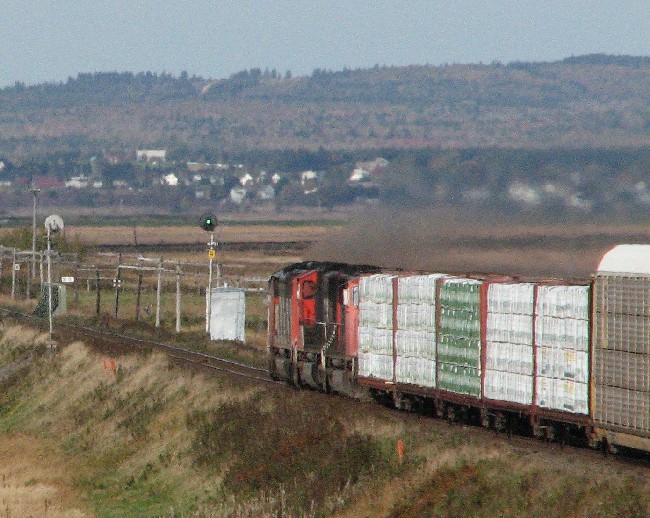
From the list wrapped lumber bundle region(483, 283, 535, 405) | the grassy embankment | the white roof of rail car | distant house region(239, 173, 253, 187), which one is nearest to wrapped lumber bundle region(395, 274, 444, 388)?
the grassy embankment

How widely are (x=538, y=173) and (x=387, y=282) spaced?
23.1 feet

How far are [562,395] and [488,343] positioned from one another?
111 inches

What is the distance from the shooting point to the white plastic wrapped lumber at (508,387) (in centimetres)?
2859

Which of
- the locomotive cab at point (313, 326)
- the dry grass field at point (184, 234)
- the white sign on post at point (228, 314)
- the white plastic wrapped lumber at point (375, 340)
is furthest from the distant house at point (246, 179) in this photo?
the white plastic wrapped lumber at point (375, 340)

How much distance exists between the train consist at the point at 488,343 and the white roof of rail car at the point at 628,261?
24 mm

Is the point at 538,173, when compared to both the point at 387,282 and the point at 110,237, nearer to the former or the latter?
the point at 387,282

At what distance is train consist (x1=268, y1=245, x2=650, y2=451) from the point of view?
1010 inches

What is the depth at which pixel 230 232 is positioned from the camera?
179125 mm

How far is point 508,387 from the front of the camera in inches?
1151

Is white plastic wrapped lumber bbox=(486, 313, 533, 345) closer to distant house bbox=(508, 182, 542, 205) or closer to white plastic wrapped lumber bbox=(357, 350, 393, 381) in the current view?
white plastic wrapped lumber bbox=(357, 350, 393, 381)

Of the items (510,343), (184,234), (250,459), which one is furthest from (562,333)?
(184,234)

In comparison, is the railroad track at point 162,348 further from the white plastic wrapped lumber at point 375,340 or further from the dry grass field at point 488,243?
the white plastic wrapped lumber at point 375,340

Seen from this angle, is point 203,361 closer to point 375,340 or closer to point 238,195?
point 375,340

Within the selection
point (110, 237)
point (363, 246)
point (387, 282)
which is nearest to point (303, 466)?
point (387, 282)
